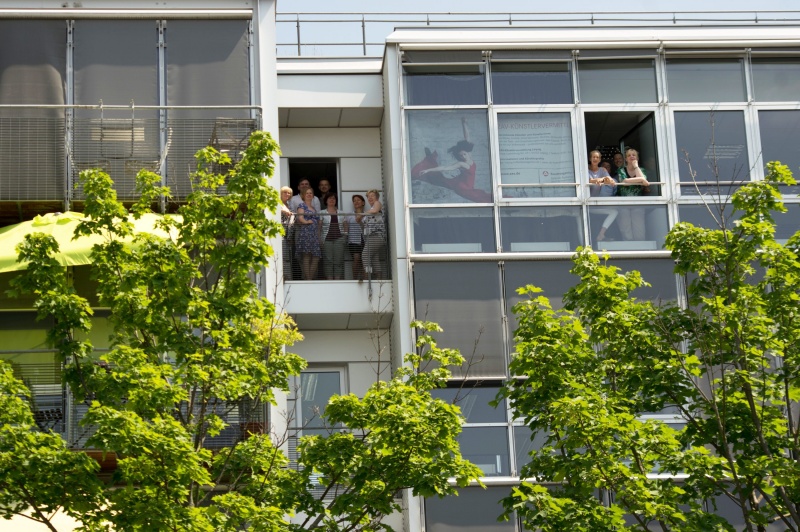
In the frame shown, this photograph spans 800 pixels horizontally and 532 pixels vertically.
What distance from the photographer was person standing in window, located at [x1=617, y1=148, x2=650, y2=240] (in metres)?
25.0

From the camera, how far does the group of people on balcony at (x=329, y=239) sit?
989 inches

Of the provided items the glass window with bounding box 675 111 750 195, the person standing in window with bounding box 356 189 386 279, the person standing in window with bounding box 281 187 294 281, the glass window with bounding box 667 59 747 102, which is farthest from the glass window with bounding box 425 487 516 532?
the glass window with bounding box 667 59 747 102

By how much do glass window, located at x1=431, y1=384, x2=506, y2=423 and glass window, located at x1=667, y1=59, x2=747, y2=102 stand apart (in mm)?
5727

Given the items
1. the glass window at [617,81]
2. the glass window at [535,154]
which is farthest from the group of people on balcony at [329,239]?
the glass window at [617,81]

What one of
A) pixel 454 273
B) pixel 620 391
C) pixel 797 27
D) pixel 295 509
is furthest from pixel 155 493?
pixel 797 27

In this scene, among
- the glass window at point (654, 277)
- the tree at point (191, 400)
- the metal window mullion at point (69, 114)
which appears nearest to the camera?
the tree at point (191, 400)

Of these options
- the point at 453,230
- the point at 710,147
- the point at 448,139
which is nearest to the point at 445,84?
the point at 448,139

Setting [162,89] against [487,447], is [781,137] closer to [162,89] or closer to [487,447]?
[487,447]

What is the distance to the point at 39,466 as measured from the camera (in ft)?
55.0

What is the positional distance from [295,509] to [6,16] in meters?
10.2

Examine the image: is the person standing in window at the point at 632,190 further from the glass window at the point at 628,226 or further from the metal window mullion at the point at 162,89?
the metal window mullion at the point at 162,89

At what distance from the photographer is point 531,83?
25578 millimetres

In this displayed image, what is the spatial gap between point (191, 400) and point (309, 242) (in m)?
7.17

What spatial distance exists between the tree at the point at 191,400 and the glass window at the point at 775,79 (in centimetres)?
910
